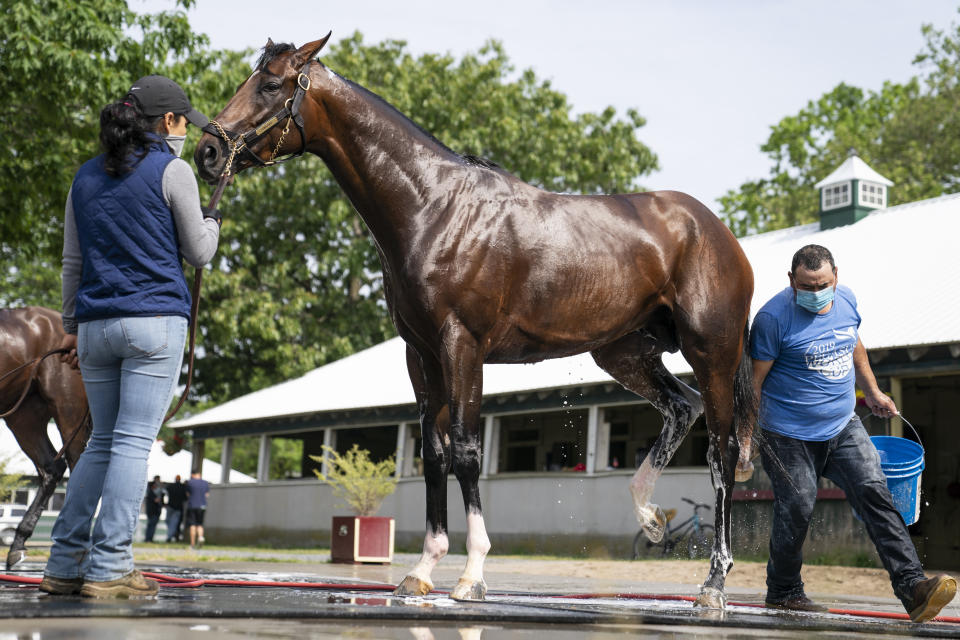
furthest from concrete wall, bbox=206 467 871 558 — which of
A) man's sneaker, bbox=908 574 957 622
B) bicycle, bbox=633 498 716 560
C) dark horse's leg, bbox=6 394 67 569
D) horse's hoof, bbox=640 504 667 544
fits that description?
dark horse's leg, bbox=6 394 67 569

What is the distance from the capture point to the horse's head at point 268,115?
5.77 m

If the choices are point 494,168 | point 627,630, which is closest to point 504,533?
point 494,168

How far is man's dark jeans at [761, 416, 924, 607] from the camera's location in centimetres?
618

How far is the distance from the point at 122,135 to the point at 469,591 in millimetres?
2620

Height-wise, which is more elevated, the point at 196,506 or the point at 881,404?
the point at 881,404

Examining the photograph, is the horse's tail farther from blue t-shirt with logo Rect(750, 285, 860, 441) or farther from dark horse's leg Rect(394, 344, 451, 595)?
dark horse's leg Rect(394, 344, 451, 595)

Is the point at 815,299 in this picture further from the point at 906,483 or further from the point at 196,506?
the point at 196,506

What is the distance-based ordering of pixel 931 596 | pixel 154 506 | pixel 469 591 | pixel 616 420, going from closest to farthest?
pixel 469 591 < pixel 931 596 < pixel 616 420 < pixel 154 506

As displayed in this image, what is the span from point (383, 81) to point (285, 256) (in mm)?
6924

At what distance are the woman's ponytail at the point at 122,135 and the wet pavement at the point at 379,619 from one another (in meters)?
1.84

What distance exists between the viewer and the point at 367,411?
83.9 ft

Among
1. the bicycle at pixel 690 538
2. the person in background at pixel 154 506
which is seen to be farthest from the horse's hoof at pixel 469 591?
the person in background at pixel 154 506

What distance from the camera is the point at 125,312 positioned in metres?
4.88

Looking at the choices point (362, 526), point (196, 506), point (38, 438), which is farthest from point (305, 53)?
point (196, 506)
